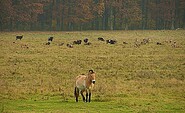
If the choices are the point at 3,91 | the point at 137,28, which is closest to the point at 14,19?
the point at 137,28

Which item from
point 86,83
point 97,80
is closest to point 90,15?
point 97,80

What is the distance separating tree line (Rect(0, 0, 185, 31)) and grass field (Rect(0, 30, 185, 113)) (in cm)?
4271

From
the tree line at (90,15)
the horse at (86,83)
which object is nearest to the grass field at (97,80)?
the horse at (86,83)

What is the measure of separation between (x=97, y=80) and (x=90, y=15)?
215 ft

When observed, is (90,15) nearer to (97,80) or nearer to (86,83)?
(97,80)

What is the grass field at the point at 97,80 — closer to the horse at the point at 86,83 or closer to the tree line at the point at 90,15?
the horse at the point at 86,83

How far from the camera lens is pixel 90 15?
8919 centimetres

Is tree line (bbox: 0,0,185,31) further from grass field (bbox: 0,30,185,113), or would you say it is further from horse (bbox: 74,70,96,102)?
horse (bbox: 74,70,96,102)

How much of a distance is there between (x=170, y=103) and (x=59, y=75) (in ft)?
35.9

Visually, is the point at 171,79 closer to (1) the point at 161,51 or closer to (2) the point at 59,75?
(2) the point at 59,75

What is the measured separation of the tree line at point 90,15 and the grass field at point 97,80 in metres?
42.7

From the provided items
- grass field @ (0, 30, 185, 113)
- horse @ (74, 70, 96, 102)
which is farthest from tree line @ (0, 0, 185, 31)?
horse @ (74, 70, 96, 102)

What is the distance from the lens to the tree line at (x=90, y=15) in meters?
85.2

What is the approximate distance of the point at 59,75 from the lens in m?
27.1
